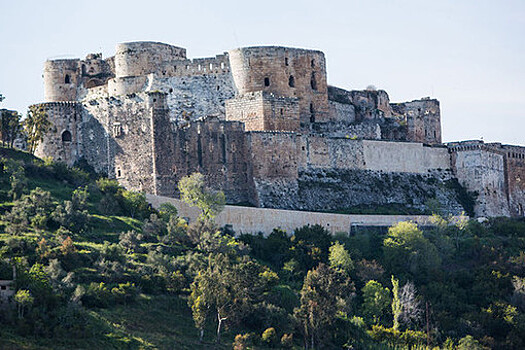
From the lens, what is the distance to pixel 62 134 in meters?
78.8

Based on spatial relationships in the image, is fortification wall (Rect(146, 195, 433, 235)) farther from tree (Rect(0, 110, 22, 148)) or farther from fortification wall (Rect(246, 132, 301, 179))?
tree (Rect(0, 110, 22, 148))

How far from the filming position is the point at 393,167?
276 feet

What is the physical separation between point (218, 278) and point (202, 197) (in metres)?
10.8

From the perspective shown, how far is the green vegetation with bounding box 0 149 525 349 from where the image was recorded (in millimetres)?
56188

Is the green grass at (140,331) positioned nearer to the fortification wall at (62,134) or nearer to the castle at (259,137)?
the castle at (259,137)

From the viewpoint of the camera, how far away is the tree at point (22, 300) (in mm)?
53406

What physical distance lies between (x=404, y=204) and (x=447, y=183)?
201 inches

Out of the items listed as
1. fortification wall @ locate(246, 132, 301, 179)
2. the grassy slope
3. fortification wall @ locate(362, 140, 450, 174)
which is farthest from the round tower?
the grassy slope

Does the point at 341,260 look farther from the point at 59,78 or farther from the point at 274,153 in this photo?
the point at 59,78

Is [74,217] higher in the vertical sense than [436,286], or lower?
higher

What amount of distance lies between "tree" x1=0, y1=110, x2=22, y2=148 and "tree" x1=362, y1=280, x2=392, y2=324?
2369cm

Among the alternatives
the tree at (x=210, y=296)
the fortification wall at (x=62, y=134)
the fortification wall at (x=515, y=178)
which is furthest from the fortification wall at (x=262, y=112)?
the tree at (x=210, y=296)

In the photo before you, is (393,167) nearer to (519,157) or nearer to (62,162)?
(519,157)

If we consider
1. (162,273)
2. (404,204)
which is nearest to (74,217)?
(162,273)
